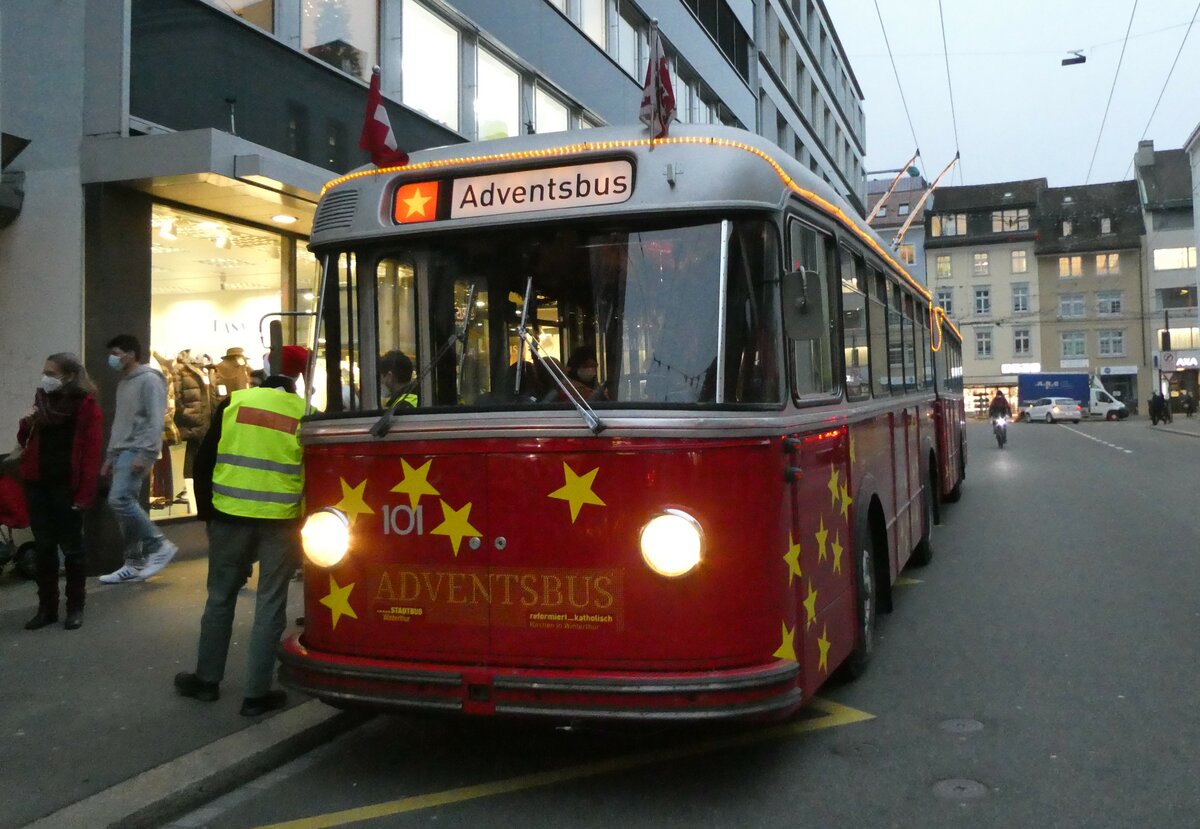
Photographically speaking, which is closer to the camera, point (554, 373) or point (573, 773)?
point (554, 373)

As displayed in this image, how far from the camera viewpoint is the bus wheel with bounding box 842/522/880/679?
5.91m

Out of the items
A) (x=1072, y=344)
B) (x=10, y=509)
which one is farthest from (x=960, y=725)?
(x=1072, y=344)

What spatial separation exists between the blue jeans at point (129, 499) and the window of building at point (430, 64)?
23.2 feet

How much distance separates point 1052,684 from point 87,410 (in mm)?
5900

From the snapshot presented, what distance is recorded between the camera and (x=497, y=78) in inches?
635

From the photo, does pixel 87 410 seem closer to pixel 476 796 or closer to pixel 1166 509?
pixel 476 796

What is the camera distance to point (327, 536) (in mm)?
4762

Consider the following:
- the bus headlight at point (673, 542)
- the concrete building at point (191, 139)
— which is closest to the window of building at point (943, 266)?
the concrete building at point (191, 139)

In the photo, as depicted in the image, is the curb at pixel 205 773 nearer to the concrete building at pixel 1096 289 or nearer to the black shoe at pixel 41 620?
the black shoe at pixel 41 620

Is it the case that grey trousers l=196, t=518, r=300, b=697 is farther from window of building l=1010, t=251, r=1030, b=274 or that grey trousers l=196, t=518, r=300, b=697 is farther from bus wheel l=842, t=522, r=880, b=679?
window of building l=1010, t=251, r=1030, b=274

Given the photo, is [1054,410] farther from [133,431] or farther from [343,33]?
[133,431]

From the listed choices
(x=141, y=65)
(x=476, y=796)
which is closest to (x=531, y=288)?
(x=476, y=796)

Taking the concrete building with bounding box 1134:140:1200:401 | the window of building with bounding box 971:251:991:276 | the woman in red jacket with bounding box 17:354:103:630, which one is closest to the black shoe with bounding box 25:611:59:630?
the woman in red jacket with bounding box 17:354:103:630

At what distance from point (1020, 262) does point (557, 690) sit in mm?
75269
